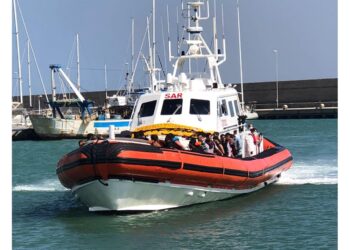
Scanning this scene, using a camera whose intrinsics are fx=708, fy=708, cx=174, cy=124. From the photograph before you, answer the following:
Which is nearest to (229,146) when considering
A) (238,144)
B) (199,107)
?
(238,144)

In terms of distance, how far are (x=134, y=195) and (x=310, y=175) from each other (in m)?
10.3

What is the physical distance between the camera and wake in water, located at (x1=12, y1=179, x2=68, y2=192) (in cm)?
2122

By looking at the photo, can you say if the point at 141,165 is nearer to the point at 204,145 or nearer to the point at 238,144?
the point at 204,145

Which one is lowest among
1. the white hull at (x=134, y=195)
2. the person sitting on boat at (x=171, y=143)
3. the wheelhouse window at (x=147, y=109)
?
the white hull at (x=134, y=195)

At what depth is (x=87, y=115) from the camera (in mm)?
55500

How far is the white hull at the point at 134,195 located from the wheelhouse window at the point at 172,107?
2864 mm

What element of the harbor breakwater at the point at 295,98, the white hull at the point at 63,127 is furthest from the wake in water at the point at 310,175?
the harbor breakwater at the point at 295,98

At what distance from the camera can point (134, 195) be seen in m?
14.3

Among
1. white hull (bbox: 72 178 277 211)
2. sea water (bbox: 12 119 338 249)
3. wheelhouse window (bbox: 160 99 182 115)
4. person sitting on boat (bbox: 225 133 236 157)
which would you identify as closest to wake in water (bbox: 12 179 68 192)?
sea water (bbox: 12 119 338 249)

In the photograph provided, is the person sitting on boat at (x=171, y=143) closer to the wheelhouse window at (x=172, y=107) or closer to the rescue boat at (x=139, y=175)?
the rescue boat at (x=139, y=175)

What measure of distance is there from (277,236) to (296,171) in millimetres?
12520

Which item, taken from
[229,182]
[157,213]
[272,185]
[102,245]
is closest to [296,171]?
[272,185]

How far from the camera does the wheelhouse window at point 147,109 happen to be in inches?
713
